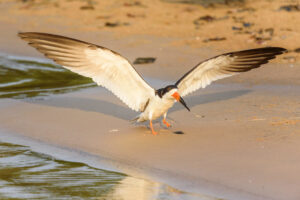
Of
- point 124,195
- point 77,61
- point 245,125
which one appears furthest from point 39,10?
point 124,195

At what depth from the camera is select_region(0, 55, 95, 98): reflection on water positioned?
10.9 m

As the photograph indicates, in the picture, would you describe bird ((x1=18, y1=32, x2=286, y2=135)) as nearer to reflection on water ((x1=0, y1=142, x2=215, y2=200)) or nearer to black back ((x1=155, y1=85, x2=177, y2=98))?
black back ((x1=155, y1=85, x2=177, y2=98))

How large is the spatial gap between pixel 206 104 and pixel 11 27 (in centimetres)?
882

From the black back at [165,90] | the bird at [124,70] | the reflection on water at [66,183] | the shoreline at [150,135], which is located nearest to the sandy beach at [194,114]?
the shoreline at [150,135]

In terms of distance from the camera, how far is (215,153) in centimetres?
699

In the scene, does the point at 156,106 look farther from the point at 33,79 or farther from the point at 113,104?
the point at 33,79

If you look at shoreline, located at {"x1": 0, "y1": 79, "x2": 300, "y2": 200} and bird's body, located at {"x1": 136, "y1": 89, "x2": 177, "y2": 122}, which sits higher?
bird's body, located at {"x1": 136, "y1": 89, "x2": 177, "y2": 122}

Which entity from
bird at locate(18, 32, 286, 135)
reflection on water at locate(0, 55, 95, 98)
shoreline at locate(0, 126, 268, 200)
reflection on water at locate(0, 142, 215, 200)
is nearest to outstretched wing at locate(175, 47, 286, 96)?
bird at locate(18, 32, 286, 135)

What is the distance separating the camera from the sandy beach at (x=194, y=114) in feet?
21.1

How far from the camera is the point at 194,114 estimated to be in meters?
8.93

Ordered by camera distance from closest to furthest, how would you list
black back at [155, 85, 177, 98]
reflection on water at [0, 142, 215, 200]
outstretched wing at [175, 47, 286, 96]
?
reflection on water at [0, 142, 215, 200] < black back at [155, 85, 177, 98] < outstretched wing at [175, 47, 286, 96]

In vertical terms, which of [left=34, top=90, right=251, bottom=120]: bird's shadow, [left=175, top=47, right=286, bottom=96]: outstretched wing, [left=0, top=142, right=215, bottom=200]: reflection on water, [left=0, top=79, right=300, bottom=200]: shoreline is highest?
[left=175, top=47, right=286, bottom=96]: outstretched wing

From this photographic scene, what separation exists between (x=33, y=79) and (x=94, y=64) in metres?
3.88

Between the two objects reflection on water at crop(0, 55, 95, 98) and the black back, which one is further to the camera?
reflection on water at crop(0, 55, 95, 98)
